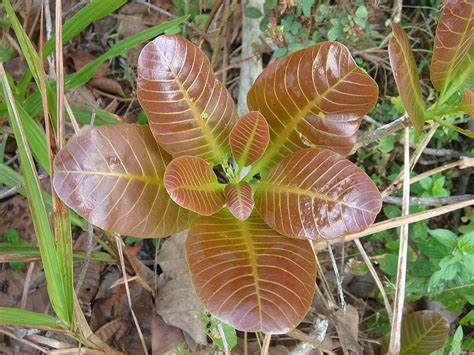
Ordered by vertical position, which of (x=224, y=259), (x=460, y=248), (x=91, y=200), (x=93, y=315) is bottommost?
(x=93, y=315)

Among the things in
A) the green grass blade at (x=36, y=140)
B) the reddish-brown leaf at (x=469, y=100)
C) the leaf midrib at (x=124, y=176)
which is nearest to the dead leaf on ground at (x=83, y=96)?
the green grass blade at (x=36, y=140)

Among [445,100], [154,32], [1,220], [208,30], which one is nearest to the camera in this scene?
[445,100]

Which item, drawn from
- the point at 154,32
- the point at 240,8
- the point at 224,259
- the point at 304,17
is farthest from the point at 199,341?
the point at 240,8

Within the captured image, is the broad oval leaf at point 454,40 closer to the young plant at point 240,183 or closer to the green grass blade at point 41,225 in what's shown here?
the young plant at point 240,183

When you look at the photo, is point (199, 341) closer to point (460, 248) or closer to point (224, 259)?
point (224, 259)

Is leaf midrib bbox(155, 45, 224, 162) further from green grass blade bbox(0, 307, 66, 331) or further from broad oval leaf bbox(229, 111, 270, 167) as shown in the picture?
green grass blade bbox(0, 307, 66, 331)

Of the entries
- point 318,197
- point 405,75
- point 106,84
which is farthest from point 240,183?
point 106,84

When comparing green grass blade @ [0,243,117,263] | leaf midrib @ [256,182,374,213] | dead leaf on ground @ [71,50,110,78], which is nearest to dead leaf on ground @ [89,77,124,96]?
dead leaf on ground @ [71,50,110,78]
